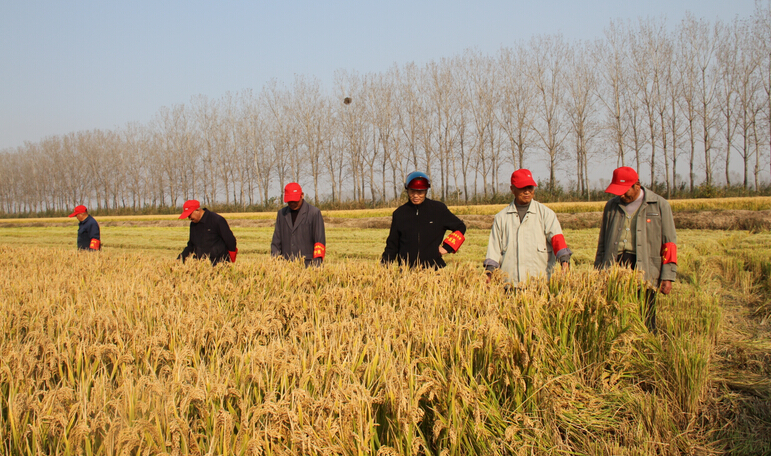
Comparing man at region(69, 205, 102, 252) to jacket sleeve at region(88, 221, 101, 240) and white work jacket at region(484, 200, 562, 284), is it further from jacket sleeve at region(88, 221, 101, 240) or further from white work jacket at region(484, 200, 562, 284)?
white work jacket at region(484, 200, 562, 284)

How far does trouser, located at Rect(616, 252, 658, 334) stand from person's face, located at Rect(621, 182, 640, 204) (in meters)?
0.50

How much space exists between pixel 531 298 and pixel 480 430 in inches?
54.2

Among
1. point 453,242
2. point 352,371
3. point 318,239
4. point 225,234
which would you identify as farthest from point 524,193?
point 225,234

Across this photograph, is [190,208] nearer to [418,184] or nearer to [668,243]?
[418,184]

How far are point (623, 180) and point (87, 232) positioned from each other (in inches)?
389

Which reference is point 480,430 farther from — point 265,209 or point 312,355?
point 265,209

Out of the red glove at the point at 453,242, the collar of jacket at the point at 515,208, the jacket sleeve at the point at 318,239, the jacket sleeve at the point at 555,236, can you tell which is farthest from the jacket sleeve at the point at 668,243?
the jacket sleeve at the point at 318,239

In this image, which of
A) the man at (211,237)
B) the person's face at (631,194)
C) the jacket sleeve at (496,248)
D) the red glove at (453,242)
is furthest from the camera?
the man at (211,237)

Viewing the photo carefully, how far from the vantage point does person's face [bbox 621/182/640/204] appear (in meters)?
4.30

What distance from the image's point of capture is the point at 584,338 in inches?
128

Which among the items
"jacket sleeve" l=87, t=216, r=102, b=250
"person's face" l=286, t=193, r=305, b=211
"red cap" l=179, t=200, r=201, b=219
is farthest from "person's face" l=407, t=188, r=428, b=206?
"jacket sleeve" l=87, t=216, r=102, b=250

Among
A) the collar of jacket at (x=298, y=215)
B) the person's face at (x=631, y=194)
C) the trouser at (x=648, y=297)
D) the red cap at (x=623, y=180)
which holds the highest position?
the red cap at (x=623, y=180)

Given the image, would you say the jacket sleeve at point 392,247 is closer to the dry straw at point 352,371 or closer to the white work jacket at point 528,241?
the dry straw at point 352,371

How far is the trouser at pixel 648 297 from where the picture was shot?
407 cm
